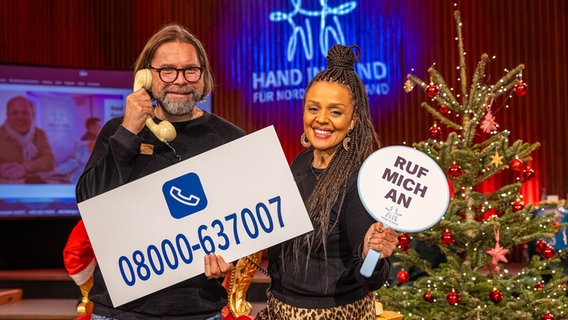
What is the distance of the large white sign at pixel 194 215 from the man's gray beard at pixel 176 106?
0.14 metres

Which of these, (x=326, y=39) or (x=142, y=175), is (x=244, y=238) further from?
(x=326, y=39)

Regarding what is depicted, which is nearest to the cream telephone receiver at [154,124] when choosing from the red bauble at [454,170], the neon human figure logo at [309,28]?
the red bauble at [454,170]

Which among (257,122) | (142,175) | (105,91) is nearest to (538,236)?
(142,175)

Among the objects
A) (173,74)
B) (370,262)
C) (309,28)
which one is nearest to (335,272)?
(370,262)

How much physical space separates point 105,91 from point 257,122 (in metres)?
2.12

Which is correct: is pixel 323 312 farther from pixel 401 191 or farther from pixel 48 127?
pixel 48 127

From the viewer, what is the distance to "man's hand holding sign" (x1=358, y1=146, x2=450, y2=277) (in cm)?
153

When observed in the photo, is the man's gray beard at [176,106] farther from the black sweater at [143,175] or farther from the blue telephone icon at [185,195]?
the blue telephone icon at [185,195]

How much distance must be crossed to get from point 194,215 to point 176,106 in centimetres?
28

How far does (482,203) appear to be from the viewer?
383 cm

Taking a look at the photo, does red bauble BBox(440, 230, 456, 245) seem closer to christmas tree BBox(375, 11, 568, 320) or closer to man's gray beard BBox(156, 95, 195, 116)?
christmas tree BBox(375, 11, 568, 320)

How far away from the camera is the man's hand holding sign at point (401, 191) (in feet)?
5.03

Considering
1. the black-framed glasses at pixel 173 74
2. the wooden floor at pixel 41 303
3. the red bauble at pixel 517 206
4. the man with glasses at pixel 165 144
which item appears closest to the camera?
the man with glasses at pixel 165 144

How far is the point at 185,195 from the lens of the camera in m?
1.70
